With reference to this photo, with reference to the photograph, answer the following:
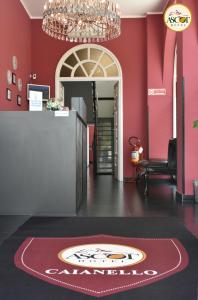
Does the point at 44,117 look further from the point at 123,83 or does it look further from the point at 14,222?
the point at 123,83

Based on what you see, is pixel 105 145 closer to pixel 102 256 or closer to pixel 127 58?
pixel 127 58

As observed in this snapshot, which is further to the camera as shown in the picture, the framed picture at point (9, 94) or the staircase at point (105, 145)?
the staircase at point (105, 145)

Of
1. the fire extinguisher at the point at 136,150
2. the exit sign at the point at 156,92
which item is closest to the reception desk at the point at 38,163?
the fire extinguisher at the point at 136,150

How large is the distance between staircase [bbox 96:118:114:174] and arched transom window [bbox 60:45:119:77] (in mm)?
4702

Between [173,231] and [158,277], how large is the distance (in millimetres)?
1389

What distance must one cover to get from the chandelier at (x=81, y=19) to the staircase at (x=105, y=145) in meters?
7.58

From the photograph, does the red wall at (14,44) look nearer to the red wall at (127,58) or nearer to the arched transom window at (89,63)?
the red wall at (127,58)

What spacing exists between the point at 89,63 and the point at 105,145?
5.47 meters

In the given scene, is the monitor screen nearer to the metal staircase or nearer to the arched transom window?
the arched transom window

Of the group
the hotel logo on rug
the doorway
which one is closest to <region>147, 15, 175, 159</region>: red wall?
the doorway

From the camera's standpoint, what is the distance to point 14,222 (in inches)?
169

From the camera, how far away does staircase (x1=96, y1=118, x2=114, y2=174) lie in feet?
45.4

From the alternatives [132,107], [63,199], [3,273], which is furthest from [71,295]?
[132,107]

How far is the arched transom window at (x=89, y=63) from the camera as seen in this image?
9539mm
